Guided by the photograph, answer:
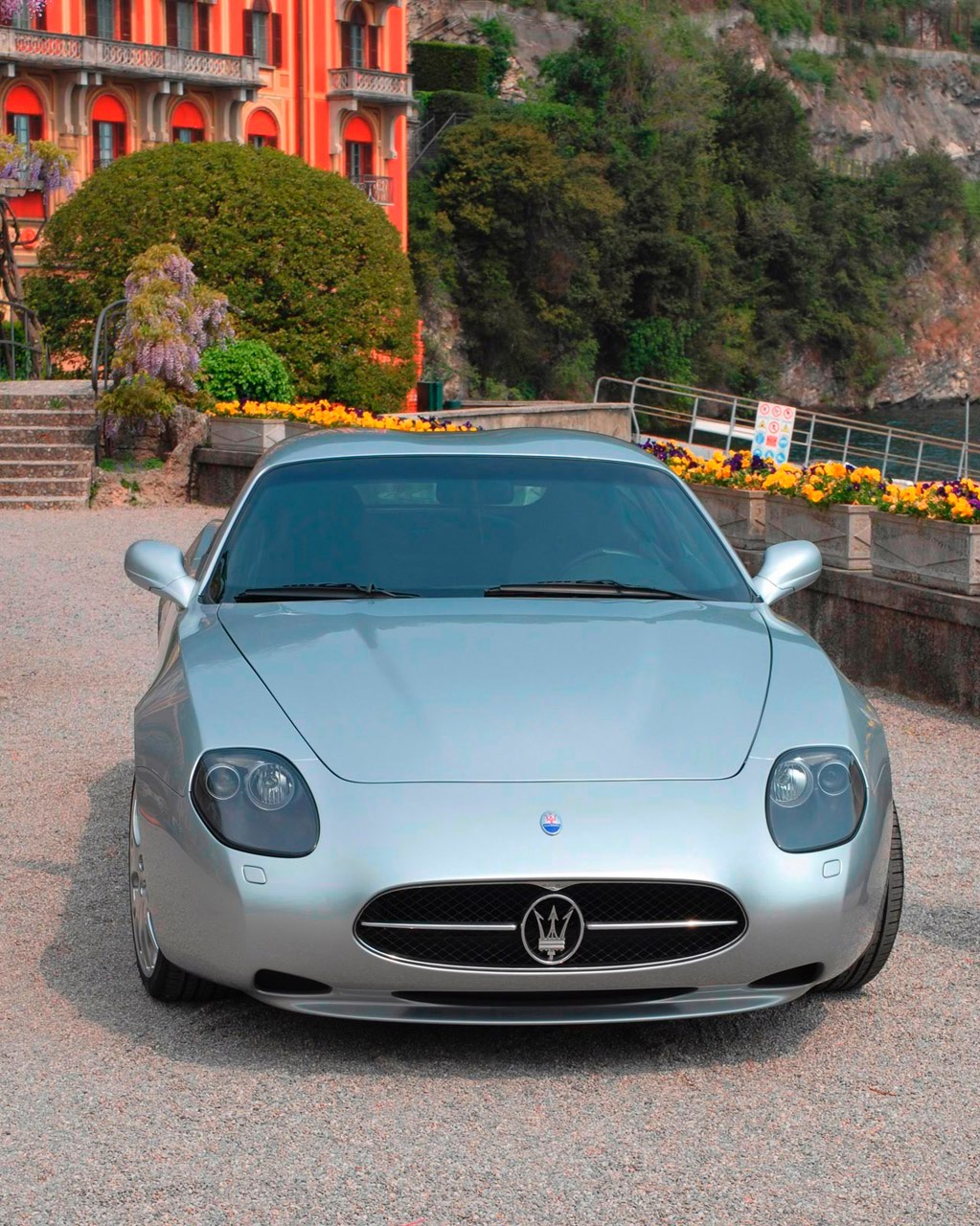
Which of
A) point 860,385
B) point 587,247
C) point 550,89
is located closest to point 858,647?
point 587,247

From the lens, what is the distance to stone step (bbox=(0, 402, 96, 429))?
67.3 feet

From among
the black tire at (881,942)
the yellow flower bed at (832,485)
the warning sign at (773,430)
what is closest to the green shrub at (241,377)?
the warning sign at (773,430)

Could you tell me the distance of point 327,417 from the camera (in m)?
19.8

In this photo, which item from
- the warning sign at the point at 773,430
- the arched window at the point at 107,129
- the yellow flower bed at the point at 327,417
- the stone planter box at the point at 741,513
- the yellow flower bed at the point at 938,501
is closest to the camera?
the yellow flower bed at the point at 938,501

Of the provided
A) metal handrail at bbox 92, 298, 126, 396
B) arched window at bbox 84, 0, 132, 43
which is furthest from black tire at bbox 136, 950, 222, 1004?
arched window at bbox 84, 0, 132, 43

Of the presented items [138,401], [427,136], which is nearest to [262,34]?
[427,136]

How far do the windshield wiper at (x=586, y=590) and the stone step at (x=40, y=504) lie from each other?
578 inches

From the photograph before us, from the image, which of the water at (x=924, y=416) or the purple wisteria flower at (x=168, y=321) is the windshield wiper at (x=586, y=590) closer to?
the purple wisteria flower at (x=168, y=321)

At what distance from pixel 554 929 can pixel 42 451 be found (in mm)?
16970

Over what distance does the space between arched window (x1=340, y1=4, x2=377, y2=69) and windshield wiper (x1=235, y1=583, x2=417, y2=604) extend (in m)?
53.6

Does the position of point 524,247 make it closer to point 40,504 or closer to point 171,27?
point 171,27

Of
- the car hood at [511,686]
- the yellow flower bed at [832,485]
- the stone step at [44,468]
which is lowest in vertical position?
the stone step at [44,468]

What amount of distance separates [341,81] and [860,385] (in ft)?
140

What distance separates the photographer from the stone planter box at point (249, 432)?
1961cm
